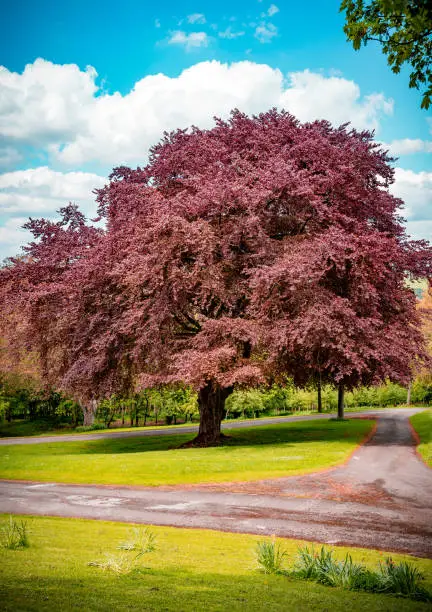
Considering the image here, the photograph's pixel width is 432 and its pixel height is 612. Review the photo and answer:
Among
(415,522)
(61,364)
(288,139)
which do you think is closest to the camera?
(415,522)

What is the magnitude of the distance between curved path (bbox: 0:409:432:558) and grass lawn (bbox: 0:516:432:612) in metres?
1.53

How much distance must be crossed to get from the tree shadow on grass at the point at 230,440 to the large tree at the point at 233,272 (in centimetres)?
270

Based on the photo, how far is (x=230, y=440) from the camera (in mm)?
27625

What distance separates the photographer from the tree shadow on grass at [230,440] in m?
27.2

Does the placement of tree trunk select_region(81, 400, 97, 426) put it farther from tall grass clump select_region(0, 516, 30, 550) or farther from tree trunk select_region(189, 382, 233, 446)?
tall grass clump select_region(0, 516, 30, 550)

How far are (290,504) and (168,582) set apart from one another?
737 cm

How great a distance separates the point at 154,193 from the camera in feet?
81.0

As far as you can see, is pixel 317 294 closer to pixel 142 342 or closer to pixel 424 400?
pixel 142 342

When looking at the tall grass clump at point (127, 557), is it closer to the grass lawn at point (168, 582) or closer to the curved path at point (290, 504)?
the grass lawn at point (168, 582)

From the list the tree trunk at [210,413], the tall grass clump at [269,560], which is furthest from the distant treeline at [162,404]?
the tall grass clump at [269,560]

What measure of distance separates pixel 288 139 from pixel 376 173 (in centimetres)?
558

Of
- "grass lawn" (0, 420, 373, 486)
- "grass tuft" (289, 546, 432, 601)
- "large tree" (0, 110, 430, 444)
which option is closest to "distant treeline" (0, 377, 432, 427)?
"large tree" (0, 110, 430, 444)

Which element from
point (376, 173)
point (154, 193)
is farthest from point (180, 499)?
point (376, 173)

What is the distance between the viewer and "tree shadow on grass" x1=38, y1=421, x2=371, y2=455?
27.2 m
